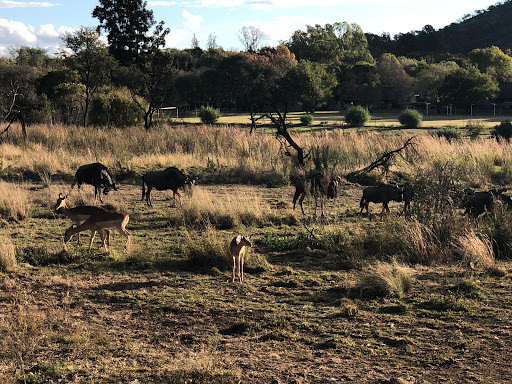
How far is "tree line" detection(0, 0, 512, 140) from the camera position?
29875 millimetres

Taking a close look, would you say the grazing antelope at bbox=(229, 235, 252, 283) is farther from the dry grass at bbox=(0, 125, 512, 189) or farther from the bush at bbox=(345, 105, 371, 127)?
the bush at bbox=(345, 105, 371, 127)

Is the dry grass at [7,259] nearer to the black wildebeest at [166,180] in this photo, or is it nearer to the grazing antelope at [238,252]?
the grazing antelope at [238,252]

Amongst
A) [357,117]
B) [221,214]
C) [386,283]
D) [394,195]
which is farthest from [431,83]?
[386,283]

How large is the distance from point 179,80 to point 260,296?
57.0m

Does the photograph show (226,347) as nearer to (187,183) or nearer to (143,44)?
(187,183)

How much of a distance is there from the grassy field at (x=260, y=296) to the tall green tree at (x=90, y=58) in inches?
812

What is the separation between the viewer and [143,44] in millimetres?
44969

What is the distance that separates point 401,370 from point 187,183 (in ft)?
27.5

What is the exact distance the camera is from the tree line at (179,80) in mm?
29875

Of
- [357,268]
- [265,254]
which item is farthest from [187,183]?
[357,268]

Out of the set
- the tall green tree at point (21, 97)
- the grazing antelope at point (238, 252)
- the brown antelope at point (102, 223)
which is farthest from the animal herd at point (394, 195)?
the tall green tree at point (21, 97)

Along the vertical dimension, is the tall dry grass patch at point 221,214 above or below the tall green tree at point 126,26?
below

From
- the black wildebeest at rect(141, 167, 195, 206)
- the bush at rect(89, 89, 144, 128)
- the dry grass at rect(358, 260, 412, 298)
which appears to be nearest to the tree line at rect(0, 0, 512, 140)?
the bush at rect(89, 89, 144, 128)

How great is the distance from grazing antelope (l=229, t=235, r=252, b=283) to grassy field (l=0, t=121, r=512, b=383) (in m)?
0.15
